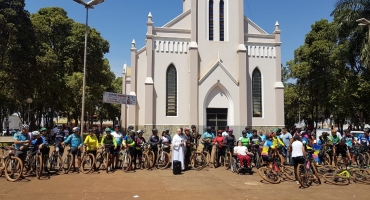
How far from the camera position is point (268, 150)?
1176 cm

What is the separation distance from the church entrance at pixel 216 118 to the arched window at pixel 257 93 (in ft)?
8.69

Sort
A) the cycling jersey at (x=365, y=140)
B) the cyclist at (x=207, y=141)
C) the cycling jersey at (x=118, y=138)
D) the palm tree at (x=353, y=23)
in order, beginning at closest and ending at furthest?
the cycling jersey at (x=118, y=138)
the cyclist at (x=207, y=141)
the cycling jersey at (x=365, y=140)
the palm tree at (x=353, y=23)

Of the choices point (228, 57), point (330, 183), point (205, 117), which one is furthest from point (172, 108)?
point (330, 183)

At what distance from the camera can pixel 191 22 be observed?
83.9ft

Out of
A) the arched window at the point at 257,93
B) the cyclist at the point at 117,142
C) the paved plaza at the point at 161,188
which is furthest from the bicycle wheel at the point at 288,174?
the arched window at the point at 257,93

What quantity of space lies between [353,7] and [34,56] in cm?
2317

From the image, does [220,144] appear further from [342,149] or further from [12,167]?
[12,167]

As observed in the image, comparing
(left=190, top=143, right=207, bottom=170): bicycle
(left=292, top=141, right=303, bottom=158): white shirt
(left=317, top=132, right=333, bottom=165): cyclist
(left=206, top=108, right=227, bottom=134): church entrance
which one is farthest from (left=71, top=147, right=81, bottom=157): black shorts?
(left=206, top=108, right=227, bottom=134): church entrance

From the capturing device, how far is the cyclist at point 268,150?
36.6 feet

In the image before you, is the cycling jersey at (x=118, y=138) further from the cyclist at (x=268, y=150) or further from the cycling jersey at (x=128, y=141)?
the cyclist at (x=268, y=150)

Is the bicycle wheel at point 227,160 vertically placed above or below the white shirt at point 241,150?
below

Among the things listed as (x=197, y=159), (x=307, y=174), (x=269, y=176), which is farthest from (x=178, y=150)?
(x=307, y=174)

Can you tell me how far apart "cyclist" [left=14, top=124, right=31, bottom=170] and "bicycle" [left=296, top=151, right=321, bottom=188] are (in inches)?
348

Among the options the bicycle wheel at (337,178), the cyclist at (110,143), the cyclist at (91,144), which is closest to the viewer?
the bicycle wheel at (337,178)
